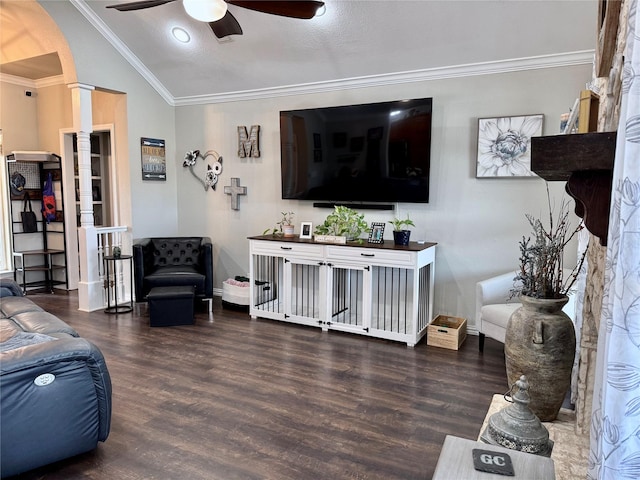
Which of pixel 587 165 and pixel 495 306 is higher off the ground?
pixel 587 165

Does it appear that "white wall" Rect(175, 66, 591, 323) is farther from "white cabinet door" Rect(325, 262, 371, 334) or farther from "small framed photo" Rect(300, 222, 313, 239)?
"white cabinet door" Rect(325, 262, 371, 334)

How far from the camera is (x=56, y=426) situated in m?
2.22

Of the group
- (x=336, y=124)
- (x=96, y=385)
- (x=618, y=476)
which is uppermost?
(x=336, y=124)

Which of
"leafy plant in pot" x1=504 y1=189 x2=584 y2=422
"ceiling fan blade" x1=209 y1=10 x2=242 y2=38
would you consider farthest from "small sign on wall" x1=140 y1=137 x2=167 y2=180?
"leafy plant in pot" x1=504 y1=189 x2=584 y2=422

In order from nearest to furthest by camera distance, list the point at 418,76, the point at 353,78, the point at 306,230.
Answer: the point at 418,76 < the point at 353,78 < the point at 306,230

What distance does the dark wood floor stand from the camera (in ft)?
7.75

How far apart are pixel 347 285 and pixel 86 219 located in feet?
10.4

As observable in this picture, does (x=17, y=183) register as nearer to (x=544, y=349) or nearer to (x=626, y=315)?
(x=544, y=349)

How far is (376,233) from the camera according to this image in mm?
4543

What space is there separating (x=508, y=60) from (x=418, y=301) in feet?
7.73

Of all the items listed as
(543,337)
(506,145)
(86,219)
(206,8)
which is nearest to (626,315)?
(543,337)

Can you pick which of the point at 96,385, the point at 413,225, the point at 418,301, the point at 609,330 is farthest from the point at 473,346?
the point at 609,330

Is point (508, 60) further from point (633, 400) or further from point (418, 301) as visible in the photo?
point (633, 400)

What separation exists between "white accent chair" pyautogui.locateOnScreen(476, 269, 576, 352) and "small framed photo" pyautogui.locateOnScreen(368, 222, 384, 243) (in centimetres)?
105
